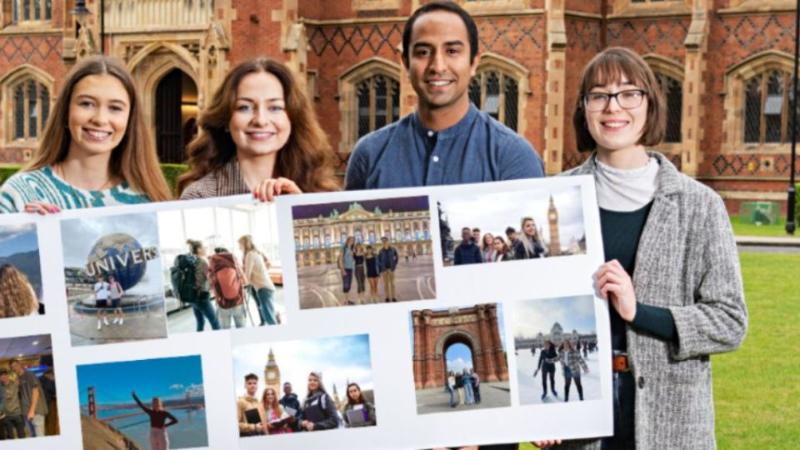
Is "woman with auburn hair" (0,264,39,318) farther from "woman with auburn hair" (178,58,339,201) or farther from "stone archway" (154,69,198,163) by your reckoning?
"stone archway" (154,69,198,163)

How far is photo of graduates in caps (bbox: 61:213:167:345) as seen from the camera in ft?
13.5

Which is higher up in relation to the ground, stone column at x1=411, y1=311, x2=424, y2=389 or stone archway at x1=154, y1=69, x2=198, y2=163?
stone archway at x1=154, y1=69, x2=198, y2=163

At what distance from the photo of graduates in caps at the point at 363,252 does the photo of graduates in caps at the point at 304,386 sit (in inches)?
5.6

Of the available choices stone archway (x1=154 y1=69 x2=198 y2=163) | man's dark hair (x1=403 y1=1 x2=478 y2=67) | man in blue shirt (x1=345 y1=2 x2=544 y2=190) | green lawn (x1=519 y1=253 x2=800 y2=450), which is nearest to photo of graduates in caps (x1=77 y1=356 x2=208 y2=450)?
man in blue shirt (x1=345 y1=2 x2=544 y2=190)

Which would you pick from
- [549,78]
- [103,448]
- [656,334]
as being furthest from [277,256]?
[549,78]

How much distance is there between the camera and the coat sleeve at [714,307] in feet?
13.4

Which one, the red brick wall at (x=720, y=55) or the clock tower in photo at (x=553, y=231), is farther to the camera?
the red brick wall at (x=720, y=55)

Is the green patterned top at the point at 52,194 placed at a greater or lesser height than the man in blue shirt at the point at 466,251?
greater

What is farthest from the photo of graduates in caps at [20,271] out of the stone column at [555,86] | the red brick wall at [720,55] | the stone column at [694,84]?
the red brick wall at [720,55]

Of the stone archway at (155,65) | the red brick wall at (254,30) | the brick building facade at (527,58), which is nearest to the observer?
the brick building facade at (527,58)

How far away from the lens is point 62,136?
14.6 feet

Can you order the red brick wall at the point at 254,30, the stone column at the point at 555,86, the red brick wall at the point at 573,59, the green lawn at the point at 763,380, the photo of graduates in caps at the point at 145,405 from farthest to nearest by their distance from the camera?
the red brick wall at the point at 254,30
the red brick wall at the point at 573,59
the stone column at the point at 555,86
the green lawn at the point at 763,380
the photo of graduates in caps at the point at 145,405

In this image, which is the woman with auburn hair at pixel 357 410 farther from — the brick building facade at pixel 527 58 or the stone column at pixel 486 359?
the brick building facade at pixel 527 58

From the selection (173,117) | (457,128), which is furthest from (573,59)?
(457,128)
